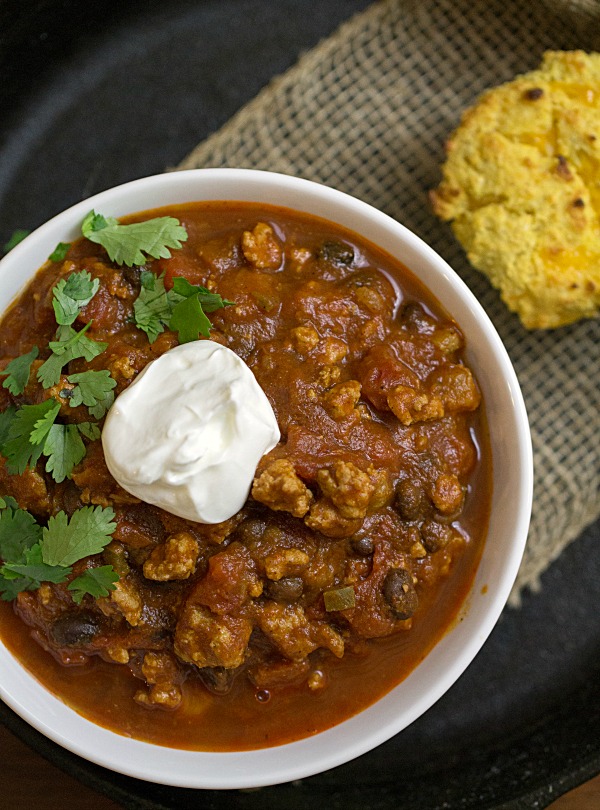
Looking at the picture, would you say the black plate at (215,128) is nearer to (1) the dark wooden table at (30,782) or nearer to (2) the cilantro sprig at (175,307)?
(1) the dark wooden table at (30,782)

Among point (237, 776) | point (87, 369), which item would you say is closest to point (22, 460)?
point (87, 369)

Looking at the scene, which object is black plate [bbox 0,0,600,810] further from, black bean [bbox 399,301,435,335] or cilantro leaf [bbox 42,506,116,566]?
cilantro leaf [bbox 42,506,116,566]

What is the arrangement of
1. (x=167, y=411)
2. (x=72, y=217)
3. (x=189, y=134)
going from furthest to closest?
(x=189, y=134) → (x=72, y=217) → (x=167, y=411)

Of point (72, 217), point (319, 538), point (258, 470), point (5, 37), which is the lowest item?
point (319, 538)

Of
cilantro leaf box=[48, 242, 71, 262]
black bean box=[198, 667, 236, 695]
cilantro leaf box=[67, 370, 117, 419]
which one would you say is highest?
cilantro leaf box=[48, 242, 71, 262]

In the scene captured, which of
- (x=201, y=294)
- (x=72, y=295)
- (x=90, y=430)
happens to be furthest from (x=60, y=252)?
(x=90, y=430)

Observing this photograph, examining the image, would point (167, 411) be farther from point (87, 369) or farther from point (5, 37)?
point (5, 37)

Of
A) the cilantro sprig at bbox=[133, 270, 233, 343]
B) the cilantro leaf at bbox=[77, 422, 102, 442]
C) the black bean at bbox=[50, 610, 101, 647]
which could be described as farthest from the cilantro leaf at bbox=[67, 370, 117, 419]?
the black bean at bbox=[50, 610, 101, 647]

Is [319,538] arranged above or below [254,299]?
below

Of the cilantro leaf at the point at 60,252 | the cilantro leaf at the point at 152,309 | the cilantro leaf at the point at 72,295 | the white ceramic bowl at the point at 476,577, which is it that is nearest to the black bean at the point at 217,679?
the white ceramic bowl at the point at 476,577
